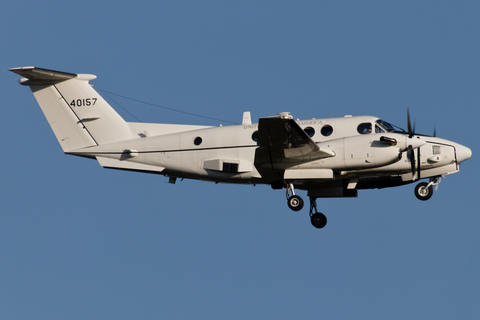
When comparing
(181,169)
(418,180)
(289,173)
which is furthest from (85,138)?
(418,180)

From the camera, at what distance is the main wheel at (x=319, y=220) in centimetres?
2073

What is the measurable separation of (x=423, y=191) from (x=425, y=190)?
0.07 meters

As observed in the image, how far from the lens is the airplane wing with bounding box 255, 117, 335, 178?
1675 cm

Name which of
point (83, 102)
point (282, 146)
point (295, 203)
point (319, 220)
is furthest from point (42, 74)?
point (319, 220)

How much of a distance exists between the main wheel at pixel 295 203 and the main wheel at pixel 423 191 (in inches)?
145

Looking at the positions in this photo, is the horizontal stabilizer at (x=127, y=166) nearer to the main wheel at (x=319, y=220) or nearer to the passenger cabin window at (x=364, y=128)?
the main wheel at (x=319, y=220)

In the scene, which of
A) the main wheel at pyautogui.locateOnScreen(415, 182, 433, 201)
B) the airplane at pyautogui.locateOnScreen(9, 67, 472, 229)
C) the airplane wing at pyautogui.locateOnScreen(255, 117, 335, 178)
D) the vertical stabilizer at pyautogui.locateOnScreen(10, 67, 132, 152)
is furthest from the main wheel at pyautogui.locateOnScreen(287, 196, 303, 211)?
the vertical stabilizer at pyautogui.locateOnScreen(10, 67, 132, 152)

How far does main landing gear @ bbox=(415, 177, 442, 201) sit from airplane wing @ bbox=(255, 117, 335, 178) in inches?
128

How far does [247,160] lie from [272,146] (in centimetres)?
159

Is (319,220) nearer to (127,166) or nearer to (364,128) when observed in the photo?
(364,128)

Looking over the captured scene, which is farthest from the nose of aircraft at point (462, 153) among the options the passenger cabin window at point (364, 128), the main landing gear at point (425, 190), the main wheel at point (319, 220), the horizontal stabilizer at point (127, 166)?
the horizontal stabilizer at point (127, 166)

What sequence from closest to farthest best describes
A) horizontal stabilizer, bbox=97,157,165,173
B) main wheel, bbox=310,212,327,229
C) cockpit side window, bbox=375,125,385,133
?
cockpit side window, bbox=375,125,385,133 < horizontal stabilizer, bbox=97,157,165,173 < main wheel, bbox=310,212,327,229

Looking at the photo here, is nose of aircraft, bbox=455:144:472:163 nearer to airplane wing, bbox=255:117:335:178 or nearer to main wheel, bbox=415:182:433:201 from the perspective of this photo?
main wheel, bbox=415:182:433:201

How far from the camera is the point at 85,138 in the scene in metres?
20.8
